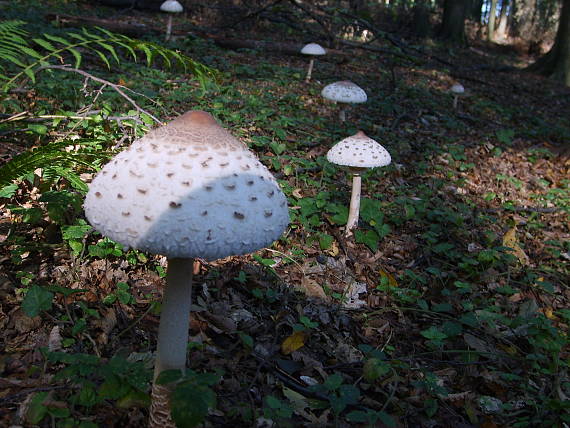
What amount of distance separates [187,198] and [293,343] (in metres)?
1.84

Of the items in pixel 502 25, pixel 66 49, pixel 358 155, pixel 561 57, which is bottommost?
pixel 358 155

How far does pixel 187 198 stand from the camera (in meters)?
1.90

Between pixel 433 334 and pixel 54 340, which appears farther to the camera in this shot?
pixel 433 334

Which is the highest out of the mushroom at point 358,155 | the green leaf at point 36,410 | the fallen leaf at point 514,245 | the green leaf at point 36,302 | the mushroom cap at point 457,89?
the mushroom cap at point 457,89

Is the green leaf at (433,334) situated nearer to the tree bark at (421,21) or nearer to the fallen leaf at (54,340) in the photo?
the fallen leaf at (54,340)

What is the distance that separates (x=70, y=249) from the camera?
139 inches

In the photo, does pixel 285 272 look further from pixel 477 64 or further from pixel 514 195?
pixel 477 64

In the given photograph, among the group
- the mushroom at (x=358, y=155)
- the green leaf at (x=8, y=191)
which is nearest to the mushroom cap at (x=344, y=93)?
the mushroom at (x=358, y=155)

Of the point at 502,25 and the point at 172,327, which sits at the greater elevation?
the point at 502,25

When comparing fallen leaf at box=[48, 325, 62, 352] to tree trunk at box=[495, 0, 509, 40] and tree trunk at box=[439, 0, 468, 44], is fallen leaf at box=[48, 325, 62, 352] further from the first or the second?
tree trunk at box=[495, 0, 509, 40]

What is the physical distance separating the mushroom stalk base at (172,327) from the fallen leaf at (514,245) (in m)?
4.15

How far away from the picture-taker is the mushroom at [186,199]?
1.87 meters

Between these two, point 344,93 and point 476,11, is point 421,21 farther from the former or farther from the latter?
point 344,93

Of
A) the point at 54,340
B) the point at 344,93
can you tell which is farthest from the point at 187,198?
the point at 344,93
